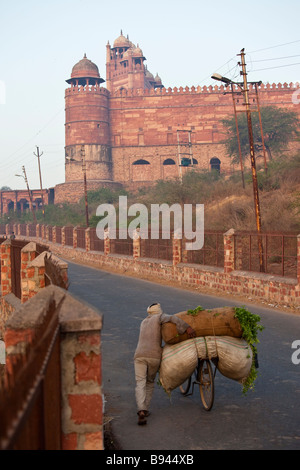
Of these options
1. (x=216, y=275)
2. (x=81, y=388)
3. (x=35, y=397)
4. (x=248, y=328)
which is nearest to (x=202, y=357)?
(x=248, y=328)

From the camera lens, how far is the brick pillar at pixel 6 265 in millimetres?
13000

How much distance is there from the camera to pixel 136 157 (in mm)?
69500

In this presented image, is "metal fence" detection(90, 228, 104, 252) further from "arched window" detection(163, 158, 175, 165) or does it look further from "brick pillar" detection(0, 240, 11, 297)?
"arched window" detection(163, 158, 175, 165)

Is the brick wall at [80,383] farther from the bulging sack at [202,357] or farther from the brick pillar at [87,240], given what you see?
the brick pillar at [87,240]

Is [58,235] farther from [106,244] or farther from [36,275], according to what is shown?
[36,275]

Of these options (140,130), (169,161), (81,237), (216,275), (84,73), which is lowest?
(216,275)

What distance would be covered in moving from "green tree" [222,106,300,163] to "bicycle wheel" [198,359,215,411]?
54.5 m

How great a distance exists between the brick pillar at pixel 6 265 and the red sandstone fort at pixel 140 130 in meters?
54.8

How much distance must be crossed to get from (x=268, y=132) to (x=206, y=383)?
5662 centimetres

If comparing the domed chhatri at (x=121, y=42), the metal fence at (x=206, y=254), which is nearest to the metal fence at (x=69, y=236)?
the metal fence at (x=206, y=254)

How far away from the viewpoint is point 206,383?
7.25 meters

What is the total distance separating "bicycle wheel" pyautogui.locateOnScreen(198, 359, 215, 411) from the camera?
7.10 metres

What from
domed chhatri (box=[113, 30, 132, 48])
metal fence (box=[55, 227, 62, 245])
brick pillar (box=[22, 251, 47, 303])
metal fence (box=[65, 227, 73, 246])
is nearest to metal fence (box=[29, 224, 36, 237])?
metal fence (box=[55, 227, 62, 245])
